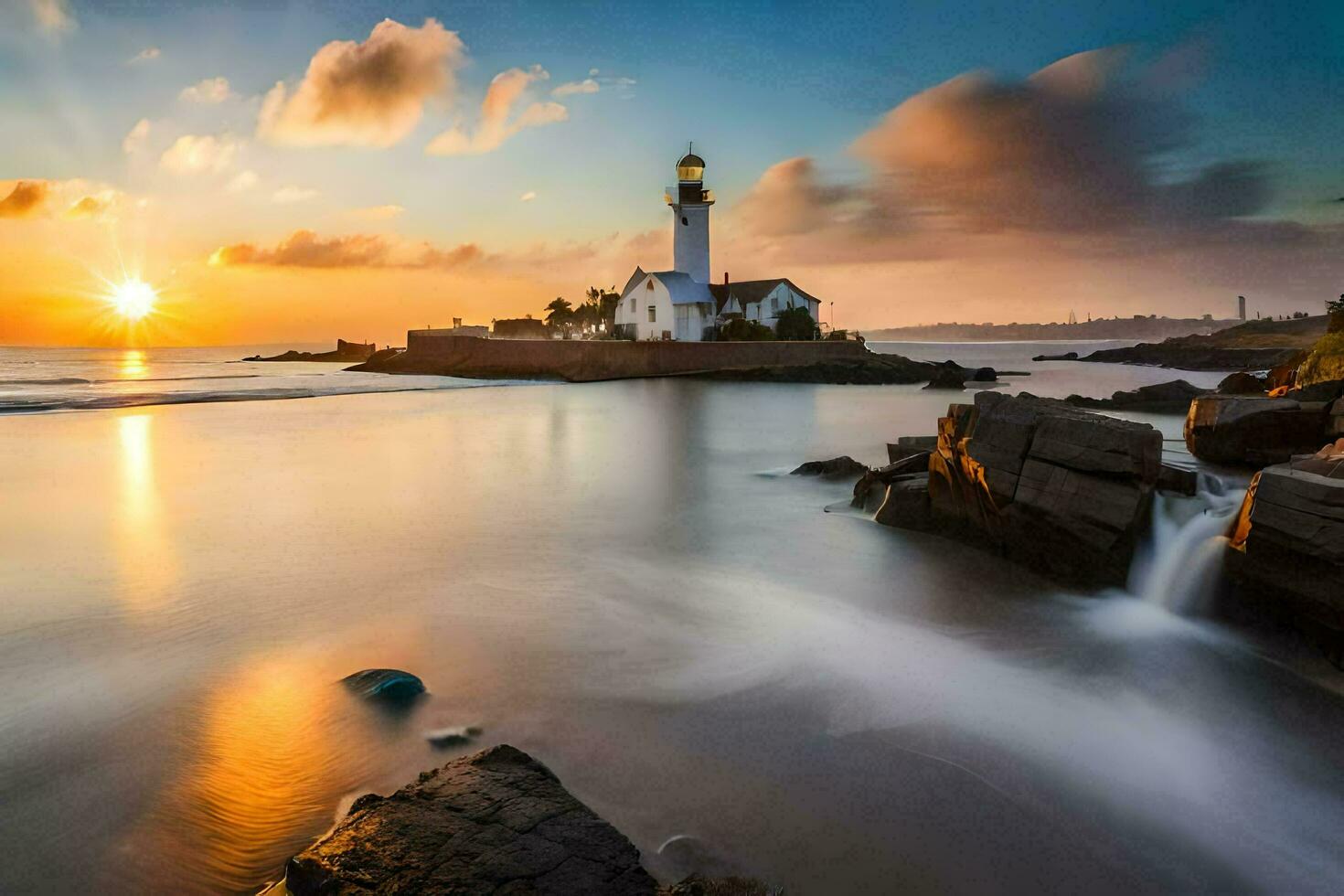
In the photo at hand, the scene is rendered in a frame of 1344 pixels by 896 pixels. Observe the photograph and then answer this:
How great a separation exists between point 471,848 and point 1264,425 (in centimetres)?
1051

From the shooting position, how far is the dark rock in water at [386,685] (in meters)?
4.39

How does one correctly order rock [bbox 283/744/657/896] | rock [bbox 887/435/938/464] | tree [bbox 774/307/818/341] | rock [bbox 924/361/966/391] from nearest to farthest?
rock [bbox 283/744/657/896] < rock [bbox 887/435/938/464] < rock [bbox 924/361/966/391] < tree [bbox 774/307/818/341]

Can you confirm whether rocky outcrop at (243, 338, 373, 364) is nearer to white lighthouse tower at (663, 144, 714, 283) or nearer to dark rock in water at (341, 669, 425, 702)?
white lighthouse tower at (663, 144, 714, 283)

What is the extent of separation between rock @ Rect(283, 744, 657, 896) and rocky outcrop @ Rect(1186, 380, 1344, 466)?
9.45 meters

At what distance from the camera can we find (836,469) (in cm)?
1255

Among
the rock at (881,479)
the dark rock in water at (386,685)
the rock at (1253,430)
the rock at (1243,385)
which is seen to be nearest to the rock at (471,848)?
the dark rock in water at (386,685)

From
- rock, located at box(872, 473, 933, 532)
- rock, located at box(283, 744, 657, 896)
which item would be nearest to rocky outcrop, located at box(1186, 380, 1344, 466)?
rock, located at box(872, 473, 933, 532)

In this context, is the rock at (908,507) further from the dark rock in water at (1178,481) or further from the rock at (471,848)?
the rock at (471,848)

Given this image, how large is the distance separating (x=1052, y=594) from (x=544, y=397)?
30.6 m

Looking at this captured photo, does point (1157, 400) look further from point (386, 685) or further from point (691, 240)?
point (691, 240)

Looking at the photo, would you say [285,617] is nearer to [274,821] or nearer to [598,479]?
[274,821]

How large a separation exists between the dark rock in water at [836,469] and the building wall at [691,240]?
35896 millimetres

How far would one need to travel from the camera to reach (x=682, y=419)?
81.5ft

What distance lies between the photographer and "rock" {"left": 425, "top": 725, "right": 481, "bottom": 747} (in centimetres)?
394
